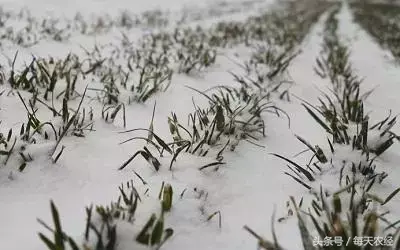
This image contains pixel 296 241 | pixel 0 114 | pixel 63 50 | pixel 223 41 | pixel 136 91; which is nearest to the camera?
pixel 296 241

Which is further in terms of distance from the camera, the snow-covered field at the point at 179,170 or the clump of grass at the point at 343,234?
the snow-covered field at the point at 179,170

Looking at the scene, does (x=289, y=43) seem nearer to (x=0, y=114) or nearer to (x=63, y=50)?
(x=63, y=50)

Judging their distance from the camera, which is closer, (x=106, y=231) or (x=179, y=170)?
(x=106, y=231)

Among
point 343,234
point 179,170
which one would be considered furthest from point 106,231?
point 343,234

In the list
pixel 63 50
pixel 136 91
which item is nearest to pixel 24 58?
pixel 63 50

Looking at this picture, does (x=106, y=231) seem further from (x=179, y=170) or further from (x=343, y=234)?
(x=343, y=234)

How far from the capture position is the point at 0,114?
2438 millimetres

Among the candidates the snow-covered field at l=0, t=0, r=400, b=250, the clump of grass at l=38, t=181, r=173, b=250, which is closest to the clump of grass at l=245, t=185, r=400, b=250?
the snow-covered field at l=0, t=0, r=400, b=250

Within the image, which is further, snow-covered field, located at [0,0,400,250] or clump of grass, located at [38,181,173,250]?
snow-covered field, located at [0,0,400,250]

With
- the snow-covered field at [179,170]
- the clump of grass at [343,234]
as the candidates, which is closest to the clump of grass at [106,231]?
the snow-covered field at [179,170]

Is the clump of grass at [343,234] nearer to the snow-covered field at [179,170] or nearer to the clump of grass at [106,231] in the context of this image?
the snow-covered field at [179,170]

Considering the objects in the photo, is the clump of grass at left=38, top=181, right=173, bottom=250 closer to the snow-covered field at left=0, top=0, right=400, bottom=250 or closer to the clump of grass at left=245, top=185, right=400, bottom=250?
the snow-covered field at left=0, top=0, right=400, bottom=250

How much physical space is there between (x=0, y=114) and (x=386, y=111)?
2.78 m

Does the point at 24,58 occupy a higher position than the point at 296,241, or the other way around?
the point at 24,58
